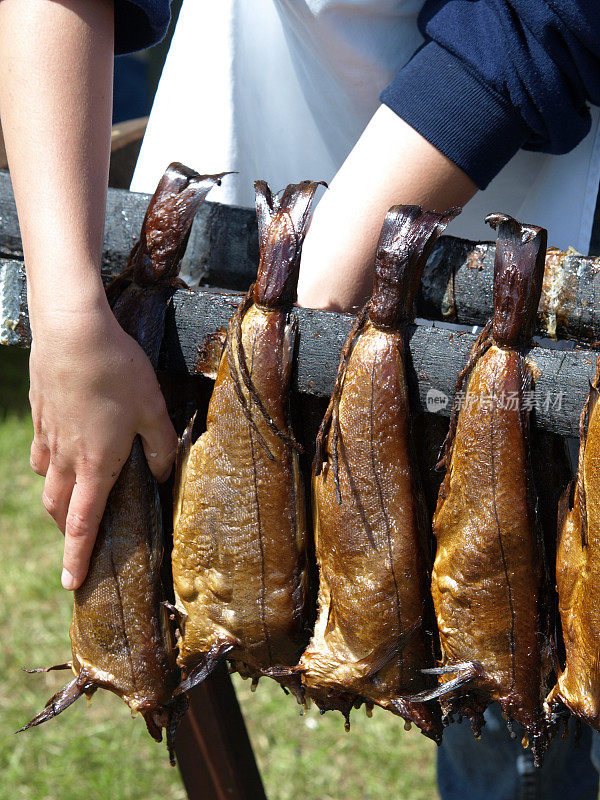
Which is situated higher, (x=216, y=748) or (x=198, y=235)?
(x=198, y=235)

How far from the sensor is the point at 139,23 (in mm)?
1291

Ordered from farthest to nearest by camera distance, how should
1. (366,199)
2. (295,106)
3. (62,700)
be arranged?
(295,106) < (62,700) < (366,199)

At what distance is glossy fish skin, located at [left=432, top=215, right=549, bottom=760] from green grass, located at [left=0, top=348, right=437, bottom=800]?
183cm

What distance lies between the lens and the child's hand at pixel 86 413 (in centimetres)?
121

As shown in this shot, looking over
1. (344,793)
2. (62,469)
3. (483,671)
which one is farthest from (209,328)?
(344,793)

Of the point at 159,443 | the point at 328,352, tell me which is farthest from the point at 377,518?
the point at 159,443

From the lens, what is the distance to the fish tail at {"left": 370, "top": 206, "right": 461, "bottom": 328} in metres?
1.15

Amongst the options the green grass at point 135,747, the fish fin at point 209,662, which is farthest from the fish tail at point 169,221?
the green grass at point 135,747

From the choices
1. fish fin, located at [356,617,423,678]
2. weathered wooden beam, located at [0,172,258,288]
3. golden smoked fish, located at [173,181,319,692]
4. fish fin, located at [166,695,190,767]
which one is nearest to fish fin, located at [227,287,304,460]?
golden smoked fish, located at [173,181,319,692]

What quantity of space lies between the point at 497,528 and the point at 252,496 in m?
0.41

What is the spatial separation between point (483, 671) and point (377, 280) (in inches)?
26.1

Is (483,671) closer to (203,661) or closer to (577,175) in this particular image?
(203,661)

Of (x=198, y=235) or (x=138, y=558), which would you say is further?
(x=198, y=235)

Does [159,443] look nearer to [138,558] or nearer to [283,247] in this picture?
[138,558]
